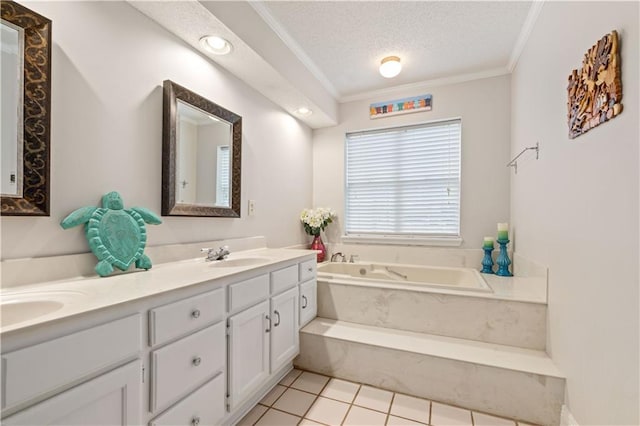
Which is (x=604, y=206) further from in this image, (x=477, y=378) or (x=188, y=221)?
(x=188, y=221)

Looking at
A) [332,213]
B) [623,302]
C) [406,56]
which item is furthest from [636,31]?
[332,213]

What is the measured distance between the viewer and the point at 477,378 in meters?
1.67

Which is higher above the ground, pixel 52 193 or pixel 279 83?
pixel 279 83

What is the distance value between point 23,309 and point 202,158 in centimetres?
121

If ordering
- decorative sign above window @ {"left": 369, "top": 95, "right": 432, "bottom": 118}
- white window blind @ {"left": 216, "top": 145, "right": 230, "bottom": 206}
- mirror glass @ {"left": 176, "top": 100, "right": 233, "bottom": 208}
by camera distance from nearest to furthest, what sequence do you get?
1. mirror glass @ {"left": 176, "top": 100, "right": 233, "bottom": 208}
2. white window blind @ {"left": 216, "top": 145, "right": 230, "bottom": 206}
3. decorative sign above window @ {"left": 369, "top": 95, "right": 432, "bottom": 118}

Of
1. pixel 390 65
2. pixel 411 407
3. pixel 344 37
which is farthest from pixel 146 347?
pixel 390 65

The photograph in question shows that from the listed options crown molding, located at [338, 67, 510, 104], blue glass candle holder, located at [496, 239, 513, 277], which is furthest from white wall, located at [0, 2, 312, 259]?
blue glass candle holder, located at [496, 239, 513, 277]

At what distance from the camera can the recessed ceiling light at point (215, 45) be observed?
1.75m

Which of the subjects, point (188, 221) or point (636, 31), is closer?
point (636, 31)

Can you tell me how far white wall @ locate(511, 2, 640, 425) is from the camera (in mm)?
994

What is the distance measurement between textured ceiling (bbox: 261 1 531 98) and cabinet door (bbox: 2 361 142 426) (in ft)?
7.16

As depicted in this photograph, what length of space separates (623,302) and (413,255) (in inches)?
78.4

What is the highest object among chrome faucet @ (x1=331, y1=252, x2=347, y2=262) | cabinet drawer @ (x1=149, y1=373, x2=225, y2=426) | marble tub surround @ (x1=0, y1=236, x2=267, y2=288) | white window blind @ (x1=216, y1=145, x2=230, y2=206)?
white window blind @ (x1=216, y1=145, x2=230, y2=206)

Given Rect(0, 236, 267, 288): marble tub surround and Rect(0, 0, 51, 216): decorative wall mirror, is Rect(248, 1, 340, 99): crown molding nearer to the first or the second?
Rect(0, 0, 51, 216): decorative wall mirror
